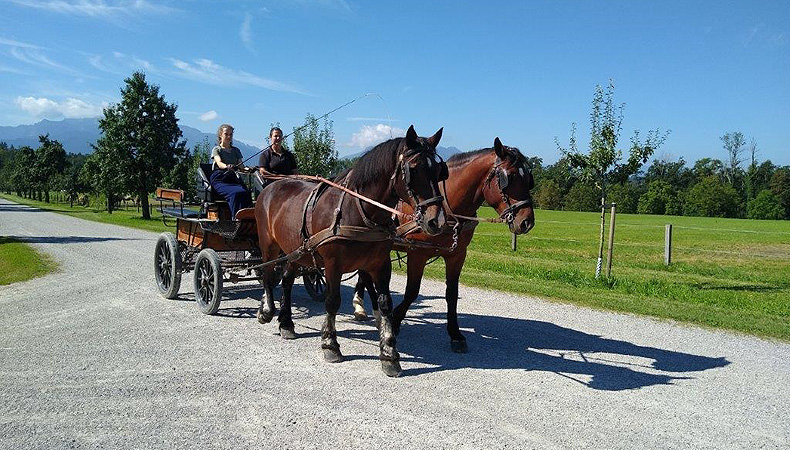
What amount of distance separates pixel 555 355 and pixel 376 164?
3350 mm

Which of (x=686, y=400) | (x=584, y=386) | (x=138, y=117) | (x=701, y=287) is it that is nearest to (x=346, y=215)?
(x=584, y=386)

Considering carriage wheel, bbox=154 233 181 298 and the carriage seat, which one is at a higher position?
the carriage seat

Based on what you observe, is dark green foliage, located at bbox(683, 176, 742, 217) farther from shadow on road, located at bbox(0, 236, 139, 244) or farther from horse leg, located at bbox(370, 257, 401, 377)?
horse leg, located at bbox(370, 257, 401, 377)

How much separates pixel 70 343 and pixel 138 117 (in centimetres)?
3314

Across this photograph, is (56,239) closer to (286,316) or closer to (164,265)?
A: (164,265)

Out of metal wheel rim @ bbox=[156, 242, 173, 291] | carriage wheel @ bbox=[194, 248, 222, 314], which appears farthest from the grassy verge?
carriage wheel @ bbox=[194, 248, 222, 314]

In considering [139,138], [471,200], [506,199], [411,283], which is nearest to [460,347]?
[411,283]

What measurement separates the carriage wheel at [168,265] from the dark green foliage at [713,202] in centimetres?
7117

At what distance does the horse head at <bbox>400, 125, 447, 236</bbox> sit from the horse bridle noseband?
969 mm

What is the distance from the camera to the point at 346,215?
19.2 ft

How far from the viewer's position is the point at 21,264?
44.9ft

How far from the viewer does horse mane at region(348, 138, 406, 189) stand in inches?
222

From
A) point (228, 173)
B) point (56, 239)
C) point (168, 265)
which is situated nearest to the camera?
point (228, 173)

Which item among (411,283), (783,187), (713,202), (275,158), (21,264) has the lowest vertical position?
(21,264)
